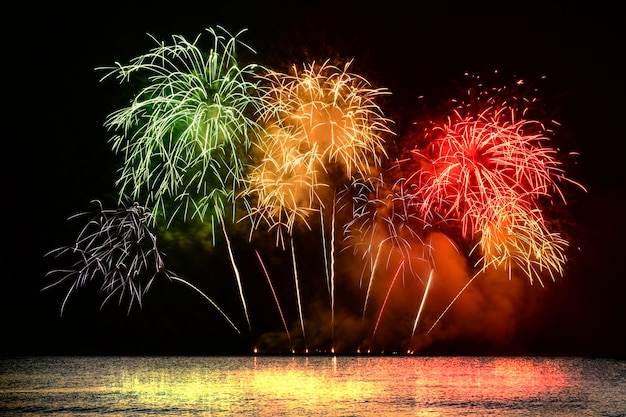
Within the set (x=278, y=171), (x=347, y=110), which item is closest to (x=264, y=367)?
(x=278, y=171)

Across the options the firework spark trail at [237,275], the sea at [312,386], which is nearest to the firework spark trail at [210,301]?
the firework spark trail at [237,275]

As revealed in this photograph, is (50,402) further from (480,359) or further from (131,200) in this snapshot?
(480,359)

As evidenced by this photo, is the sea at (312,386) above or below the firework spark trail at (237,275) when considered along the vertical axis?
below

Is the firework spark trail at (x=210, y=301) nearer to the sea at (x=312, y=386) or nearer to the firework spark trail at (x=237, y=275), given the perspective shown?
the firework spark trail at (x=237, y=275)

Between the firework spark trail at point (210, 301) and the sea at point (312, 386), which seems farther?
the firework spark trail at point (210, 301)

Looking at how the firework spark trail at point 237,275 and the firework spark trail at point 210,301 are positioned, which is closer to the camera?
the firework spark trail at point 237,275

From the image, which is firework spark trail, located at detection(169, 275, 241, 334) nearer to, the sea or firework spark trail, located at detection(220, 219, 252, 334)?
firework spark trail, located at detection(220, 219, 252, 334)

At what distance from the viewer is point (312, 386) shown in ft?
60.0

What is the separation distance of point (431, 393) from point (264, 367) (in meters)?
5.88

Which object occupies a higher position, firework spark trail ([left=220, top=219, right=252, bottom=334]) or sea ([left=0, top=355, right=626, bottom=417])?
firework spark trail ([left=220, top=219, right=252, bottom=334])

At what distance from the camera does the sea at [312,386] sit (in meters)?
15.2

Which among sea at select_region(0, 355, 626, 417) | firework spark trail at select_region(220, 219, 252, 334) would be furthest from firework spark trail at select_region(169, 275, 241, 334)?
sea at select_region(0, 355, 626, 417)

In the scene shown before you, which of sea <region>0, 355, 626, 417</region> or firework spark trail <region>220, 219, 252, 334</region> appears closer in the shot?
sea <region>0, 355, 626, 417</region>

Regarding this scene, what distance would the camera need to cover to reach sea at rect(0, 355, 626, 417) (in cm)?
1519
